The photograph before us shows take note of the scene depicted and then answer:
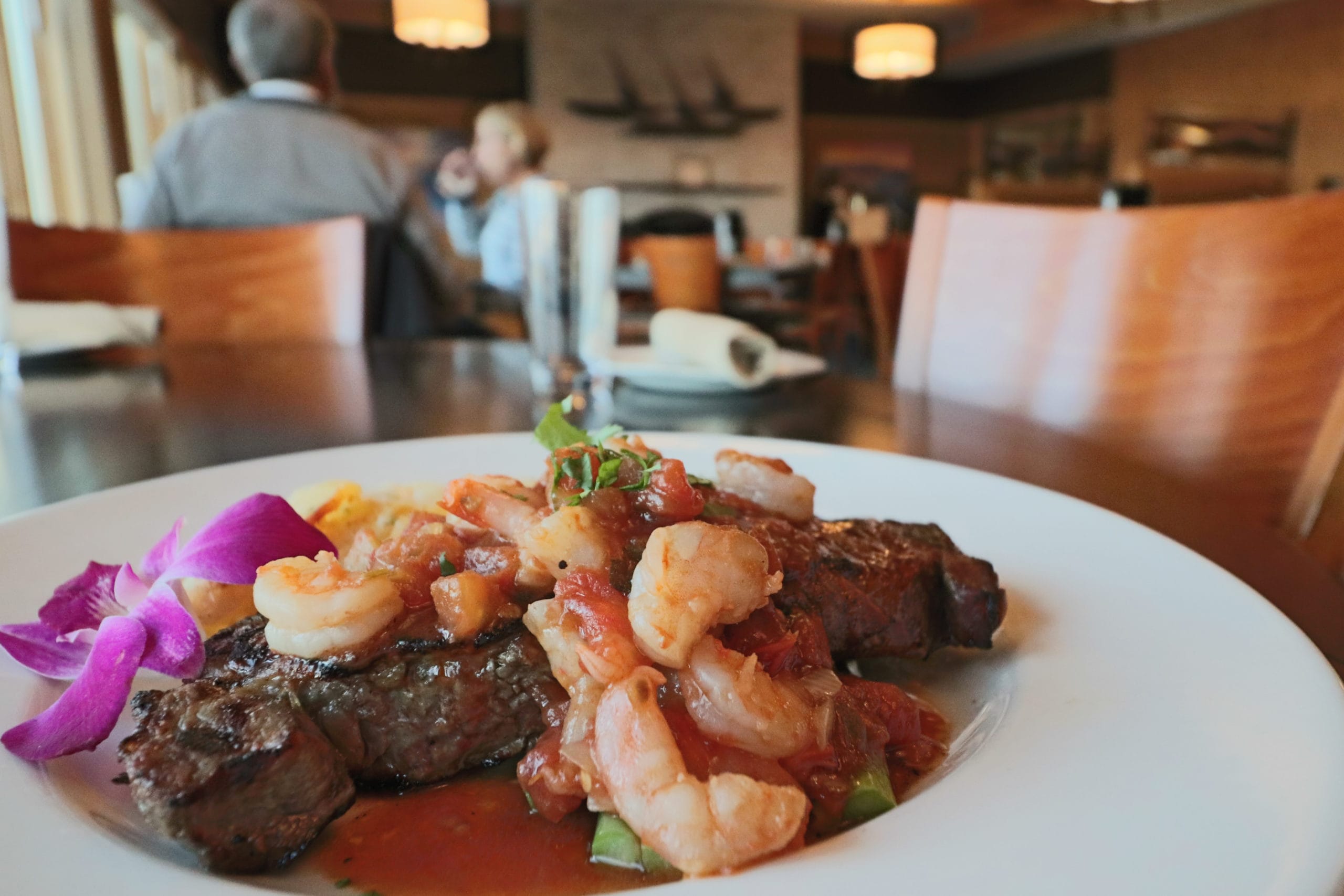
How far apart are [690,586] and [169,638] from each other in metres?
0.49

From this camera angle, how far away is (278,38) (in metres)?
4.40

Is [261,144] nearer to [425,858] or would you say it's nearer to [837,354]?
[425,858]

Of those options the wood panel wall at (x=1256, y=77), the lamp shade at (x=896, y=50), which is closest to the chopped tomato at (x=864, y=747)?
the lamp shade at (x=896, y=50)

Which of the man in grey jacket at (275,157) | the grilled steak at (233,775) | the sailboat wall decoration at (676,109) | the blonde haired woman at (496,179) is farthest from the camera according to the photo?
the sailboat wall decoration at (676,109)

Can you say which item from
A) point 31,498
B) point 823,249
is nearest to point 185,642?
point 31,498

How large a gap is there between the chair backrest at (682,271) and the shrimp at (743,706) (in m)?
4.87

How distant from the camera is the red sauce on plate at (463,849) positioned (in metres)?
0.66

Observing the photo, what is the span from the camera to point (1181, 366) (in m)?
1.88

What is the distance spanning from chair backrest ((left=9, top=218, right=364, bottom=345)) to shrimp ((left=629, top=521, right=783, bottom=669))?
9.21ft

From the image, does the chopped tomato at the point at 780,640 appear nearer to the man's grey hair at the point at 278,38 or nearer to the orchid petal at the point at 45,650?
the orchid petal at the point at 45,650

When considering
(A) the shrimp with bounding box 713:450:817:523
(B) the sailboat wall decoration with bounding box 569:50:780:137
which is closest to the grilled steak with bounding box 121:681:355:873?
(A) the shrimp with bounding box 713:450:817:523

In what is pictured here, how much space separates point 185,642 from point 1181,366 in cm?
185

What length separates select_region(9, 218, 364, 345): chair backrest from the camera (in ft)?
10.8

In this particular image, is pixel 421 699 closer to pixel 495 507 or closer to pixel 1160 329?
pixel 495 507
